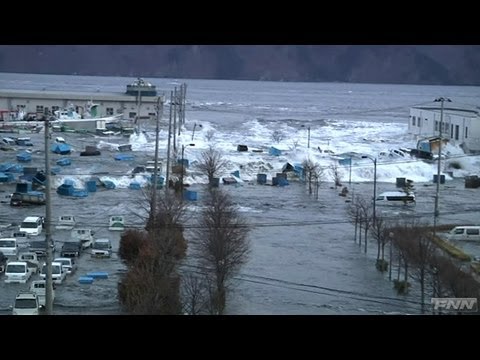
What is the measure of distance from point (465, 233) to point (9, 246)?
101 inches

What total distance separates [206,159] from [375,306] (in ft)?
15.3

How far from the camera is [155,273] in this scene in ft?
8.66

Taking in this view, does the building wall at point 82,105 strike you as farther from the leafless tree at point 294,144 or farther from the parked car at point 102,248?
the parked car at point 102,248

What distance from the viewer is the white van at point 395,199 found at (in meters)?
5.80

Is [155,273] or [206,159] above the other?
[206,159]

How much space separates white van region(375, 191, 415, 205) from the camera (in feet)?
19.0

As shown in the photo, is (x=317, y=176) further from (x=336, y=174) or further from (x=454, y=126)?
(x=454, y=126)

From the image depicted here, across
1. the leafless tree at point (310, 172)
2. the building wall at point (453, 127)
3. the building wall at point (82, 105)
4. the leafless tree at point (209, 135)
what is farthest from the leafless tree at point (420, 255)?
the building wall at point (82, 105)

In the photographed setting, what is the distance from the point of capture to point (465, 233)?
14.4 ft

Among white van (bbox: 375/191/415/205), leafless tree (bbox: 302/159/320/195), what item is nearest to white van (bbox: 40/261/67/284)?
white van (bbox: 375/191/415/205)
